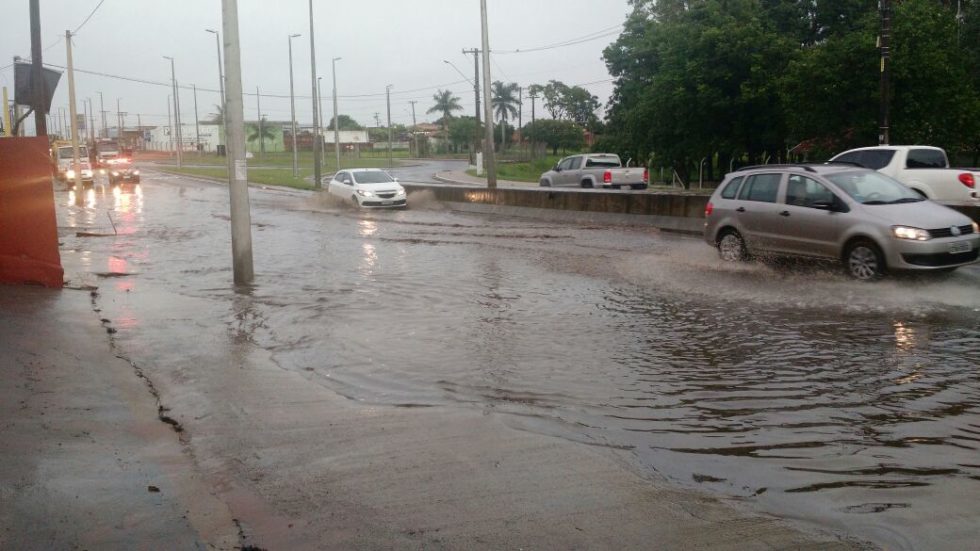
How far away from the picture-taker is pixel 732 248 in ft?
48.1

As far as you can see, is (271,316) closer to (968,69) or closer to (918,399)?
(918,399)

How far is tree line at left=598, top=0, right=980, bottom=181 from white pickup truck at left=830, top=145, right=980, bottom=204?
1402cm

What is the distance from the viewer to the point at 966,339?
28.6ft

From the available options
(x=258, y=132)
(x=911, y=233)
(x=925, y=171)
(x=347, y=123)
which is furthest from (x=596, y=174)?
(x=347, y=123)

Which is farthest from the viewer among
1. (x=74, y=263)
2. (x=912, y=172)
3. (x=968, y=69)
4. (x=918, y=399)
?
(x=968, y=69)

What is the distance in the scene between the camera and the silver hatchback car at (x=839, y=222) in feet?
38.0

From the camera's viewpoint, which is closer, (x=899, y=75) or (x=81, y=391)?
(x=81, y=391)

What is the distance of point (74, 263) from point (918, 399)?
1438cm

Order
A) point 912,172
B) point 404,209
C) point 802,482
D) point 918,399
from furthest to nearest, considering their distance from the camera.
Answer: point 404,209, point 912,172, point 918,399, point 802,482

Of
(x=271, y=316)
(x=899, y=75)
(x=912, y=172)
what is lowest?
(x=271, y=316)

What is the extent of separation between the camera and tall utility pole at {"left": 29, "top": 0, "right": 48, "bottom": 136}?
22172 millimetres


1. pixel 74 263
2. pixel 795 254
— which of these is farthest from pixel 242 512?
pixel 74 263

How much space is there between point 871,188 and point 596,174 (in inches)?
794

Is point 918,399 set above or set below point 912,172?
below
